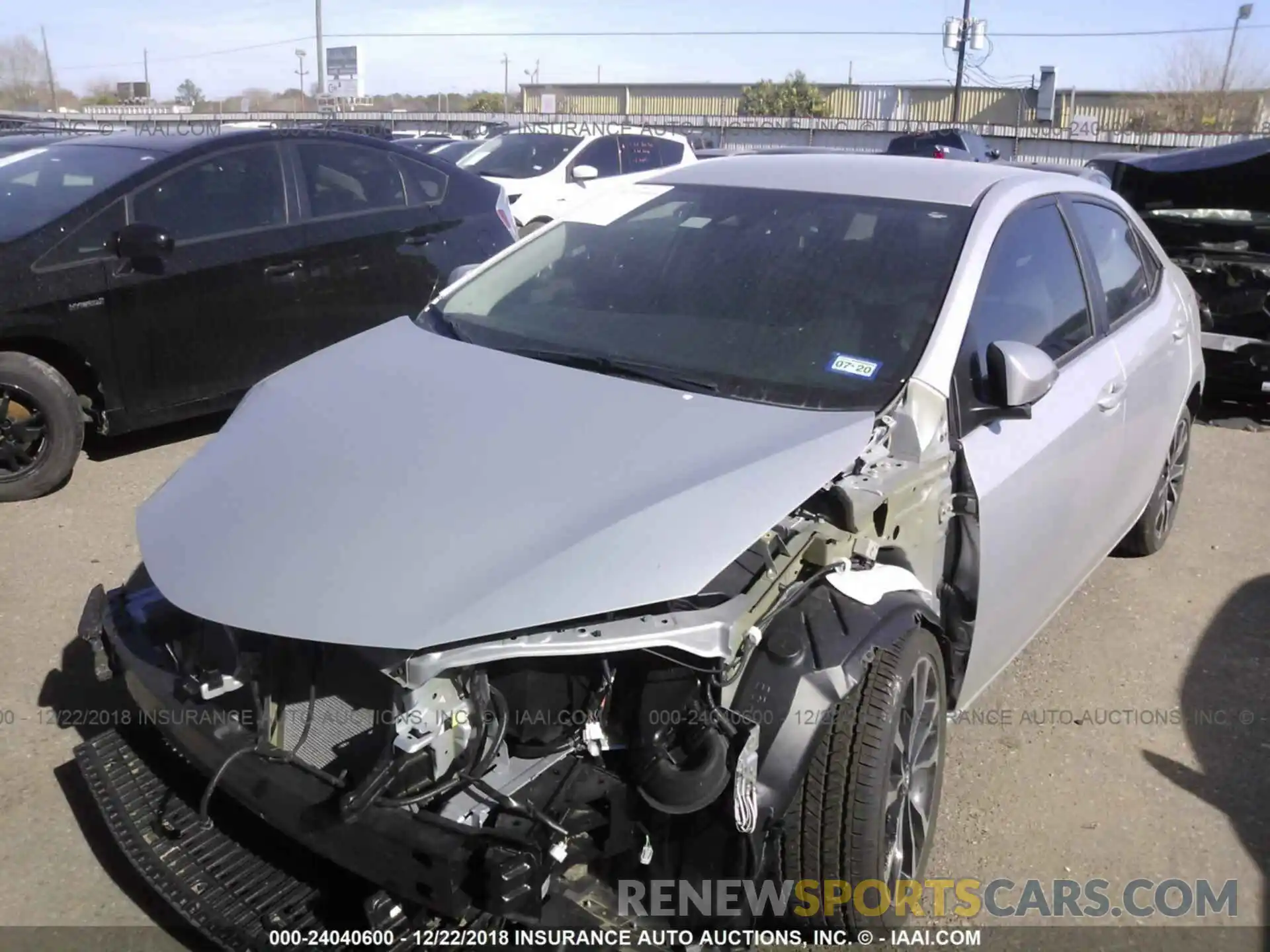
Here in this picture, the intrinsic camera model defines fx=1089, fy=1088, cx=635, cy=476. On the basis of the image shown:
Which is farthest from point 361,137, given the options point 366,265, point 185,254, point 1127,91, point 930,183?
point 1127,91

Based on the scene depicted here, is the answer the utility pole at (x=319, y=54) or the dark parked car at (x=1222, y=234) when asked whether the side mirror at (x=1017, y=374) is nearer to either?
the dark parked car at (x=1222, y=234)

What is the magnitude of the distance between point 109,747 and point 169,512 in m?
0.60

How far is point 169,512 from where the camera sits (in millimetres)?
2699

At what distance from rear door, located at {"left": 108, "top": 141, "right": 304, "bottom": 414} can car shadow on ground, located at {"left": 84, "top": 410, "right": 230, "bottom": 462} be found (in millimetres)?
431

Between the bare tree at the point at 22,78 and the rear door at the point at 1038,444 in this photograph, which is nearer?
the rear door at the point at 1038,444

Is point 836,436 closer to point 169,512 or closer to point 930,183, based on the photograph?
point 930,183

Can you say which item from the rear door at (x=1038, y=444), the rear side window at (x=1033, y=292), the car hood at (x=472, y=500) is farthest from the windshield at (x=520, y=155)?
the car hood at (x=472, y=500)

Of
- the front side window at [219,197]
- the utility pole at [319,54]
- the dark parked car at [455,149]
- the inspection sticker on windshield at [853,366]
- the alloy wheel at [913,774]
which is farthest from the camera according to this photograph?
the utility pole at [319,54]

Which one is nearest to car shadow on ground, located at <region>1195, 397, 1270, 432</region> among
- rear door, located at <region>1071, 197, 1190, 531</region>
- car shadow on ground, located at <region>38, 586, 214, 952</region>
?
rear door, located at <region>1071, 197, 1190, 531</region>

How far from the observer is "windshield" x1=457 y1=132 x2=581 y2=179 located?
13.2 m

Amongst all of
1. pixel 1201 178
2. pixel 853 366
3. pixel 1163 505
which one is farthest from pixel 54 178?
pixel 1201 178

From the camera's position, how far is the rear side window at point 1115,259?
3.96 meters

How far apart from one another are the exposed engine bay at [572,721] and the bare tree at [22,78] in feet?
241

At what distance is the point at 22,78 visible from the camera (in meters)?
70.5
